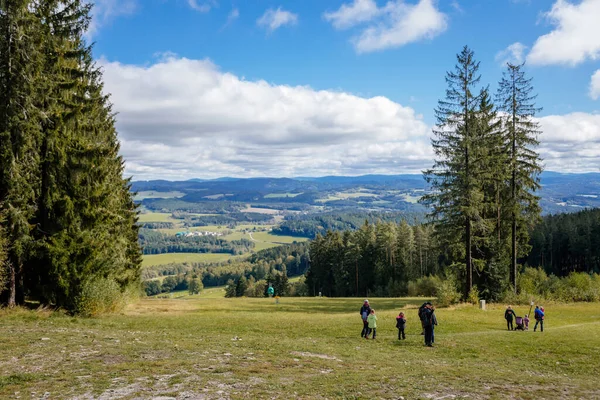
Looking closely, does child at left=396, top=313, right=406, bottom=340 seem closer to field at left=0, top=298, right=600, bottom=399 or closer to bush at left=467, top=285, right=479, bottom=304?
field at left=0, top=298, right=600, bottom=399

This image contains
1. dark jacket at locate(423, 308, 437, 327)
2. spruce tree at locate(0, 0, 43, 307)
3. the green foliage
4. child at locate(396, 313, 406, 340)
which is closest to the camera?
dark jacket at locate(423, 308, 437, 327)

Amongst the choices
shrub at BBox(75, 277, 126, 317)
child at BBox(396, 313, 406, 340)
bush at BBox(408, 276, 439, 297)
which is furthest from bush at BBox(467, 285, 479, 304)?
shrub at BBox(75, 277, 126, 317)

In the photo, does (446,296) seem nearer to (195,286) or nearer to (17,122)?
(17,122)

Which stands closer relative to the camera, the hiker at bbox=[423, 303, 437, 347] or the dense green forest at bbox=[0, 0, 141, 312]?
the hiker at bbox=[423, 303, 437, 347]

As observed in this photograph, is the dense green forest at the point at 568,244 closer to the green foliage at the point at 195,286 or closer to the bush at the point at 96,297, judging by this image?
the bush at the point at 96,297

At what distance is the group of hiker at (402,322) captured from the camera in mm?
20078

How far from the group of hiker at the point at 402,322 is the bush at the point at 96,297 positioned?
15711mm

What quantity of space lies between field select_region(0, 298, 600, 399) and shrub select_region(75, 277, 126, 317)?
1.11m

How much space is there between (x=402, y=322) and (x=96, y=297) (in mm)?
18018

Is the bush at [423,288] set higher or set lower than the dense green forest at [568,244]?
lower

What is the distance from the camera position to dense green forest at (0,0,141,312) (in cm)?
2161

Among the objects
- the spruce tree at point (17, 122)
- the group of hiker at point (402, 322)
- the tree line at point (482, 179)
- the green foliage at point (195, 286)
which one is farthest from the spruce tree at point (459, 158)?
the green foliage at point (195, 286)

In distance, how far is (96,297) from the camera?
23781mm

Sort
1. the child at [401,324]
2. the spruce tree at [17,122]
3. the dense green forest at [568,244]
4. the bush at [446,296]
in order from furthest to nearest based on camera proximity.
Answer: the dense green forest at [568,244], the bush at [446,296], the child at [401,324], the spruce tree at [17,122]
